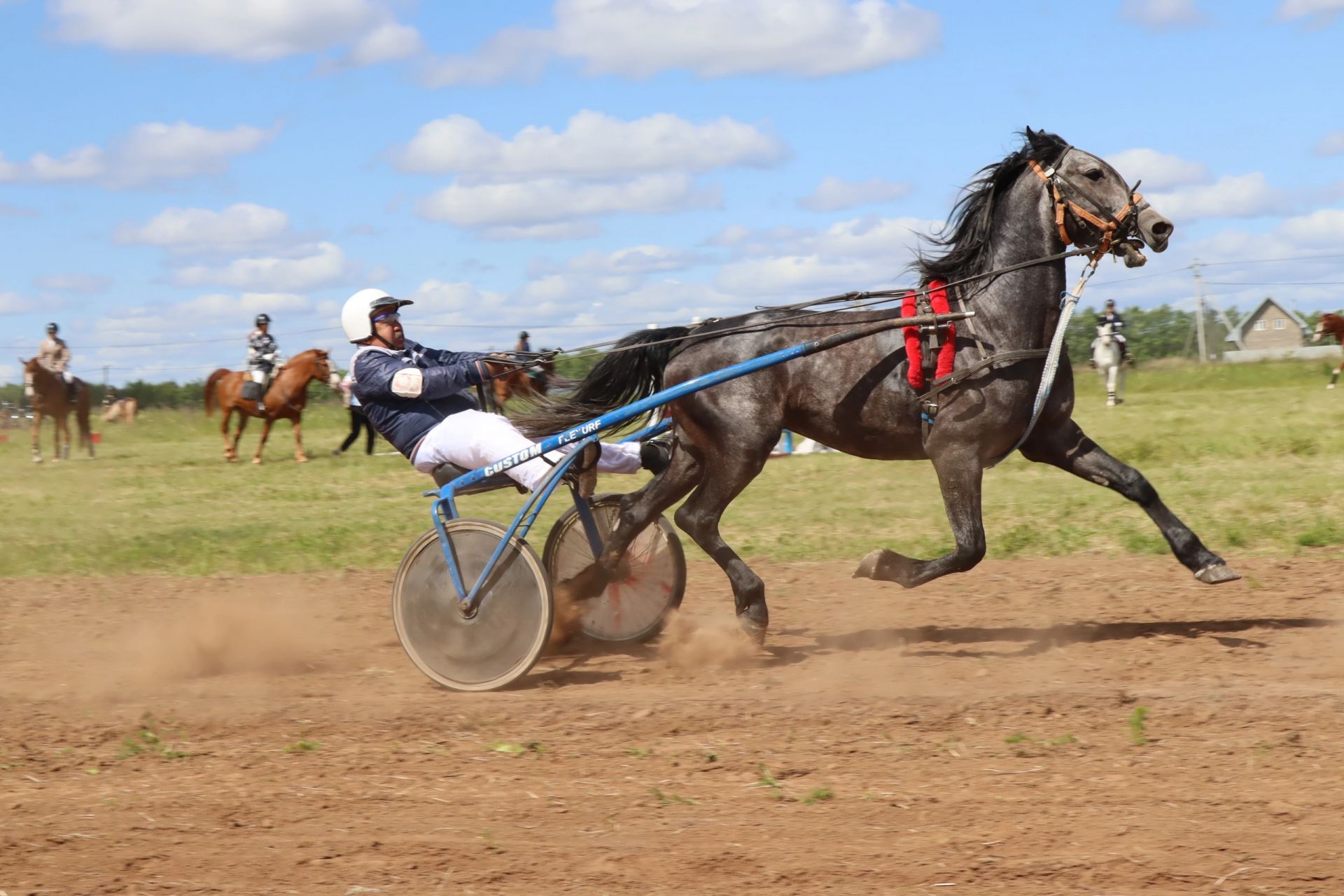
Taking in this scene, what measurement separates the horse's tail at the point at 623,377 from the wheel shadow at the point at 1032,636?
59.7 inches

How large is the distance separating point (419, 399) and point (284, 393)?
15.8 metres

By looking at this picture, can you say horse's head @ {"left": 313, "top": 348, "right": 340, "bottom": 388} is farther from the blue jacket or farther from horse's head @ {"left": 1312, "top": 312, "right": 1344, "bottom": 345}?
horse's head @ {"left": 1312, "top": 312, "right": 1344, "bottom": 345}

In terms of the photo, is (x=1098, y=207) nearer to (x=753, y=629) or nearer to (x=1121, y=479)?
(x=1121, y=479)

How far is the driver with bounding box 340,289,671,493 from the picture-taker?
22.5ft

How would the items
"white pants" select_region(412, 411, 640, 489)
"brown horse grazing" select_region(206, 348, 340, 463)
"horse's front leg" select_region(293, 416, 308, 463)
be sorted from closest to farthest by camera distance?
"white pants" select_region(412, 411, 640, 489) → "horse's front leg" select_region(293, 416, 308, 463) → "brown horse grazing" select_region(206, 348, 340, 463)

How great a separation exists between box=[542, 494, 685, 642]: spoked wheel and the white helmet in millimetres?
1388

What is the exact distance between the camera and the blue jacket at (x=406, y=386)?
680 cm

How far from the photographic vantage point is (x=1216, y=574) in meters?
6.56

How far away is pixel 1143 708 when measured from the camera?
5.37m

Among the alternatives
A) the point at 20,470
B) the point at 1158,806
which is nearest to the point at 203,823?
the point at 1158,806

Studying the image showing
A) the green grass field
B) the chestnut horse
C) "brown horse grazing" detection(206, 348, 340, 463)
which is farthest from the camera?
"brown horse grazing" detection(206, 348, 340, 463)

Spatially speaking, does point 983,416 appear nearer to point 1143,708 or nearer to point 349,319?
point 1143,708

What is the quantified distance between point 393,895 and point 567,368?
13.5 ft

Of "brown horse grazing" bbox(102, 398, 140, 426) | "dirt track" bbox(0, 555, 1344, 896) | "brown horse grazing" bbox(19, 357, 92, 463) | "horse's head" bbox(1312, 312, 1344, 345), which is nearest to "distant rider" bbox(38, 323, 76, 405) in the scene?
"brown horse grazing" bbox(19, 357, 92, 463)
